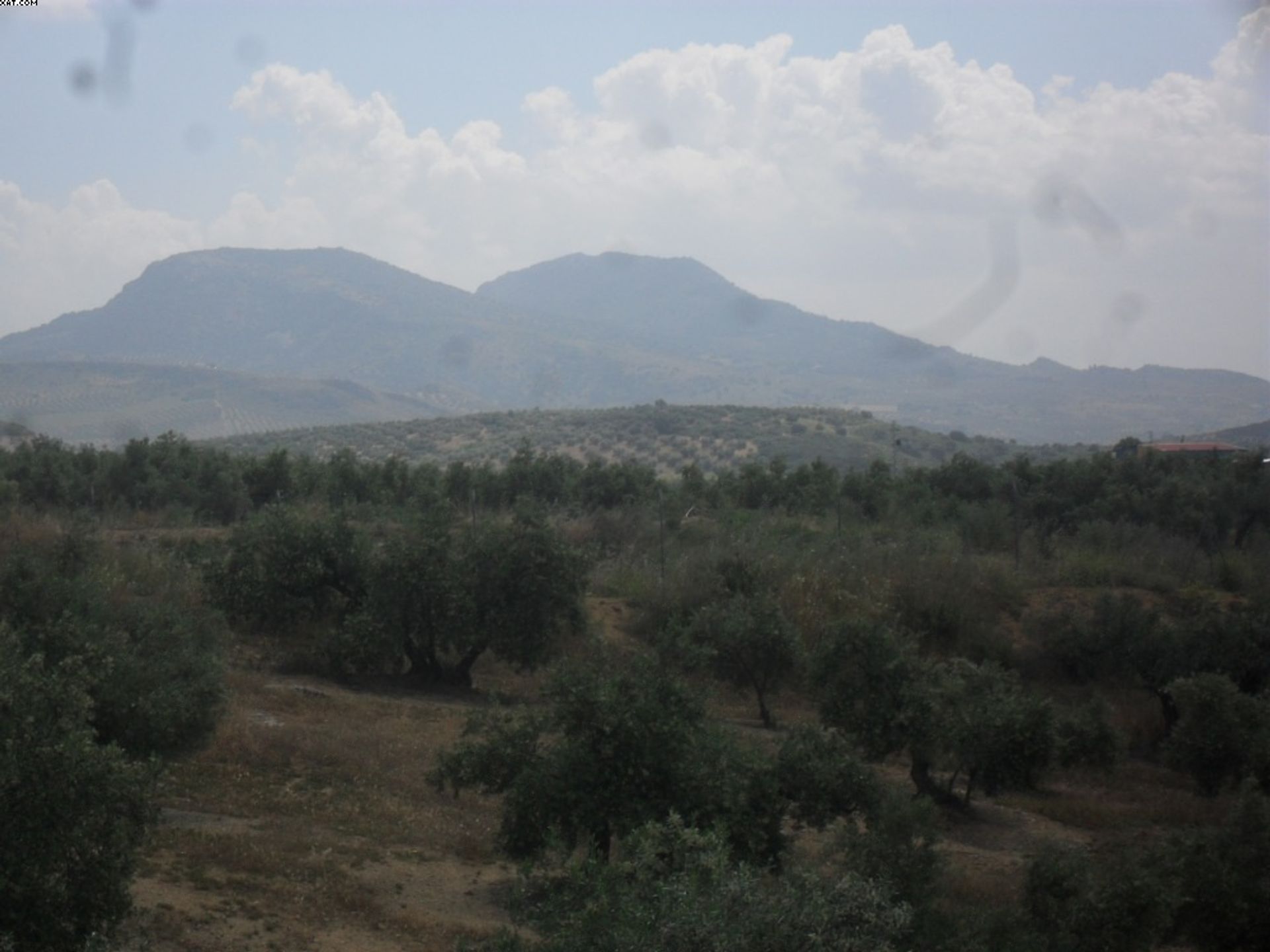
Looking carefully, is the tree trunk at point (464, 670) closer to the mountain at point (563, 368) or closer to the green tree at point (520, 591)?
the green tree at point (520, 591)

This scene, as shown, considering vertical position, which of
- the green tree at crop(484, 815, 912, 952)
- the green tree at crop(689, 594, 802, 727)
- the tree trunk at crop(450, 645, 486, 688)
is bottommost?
the tree trunk at crop(450, 645, 486, 688)

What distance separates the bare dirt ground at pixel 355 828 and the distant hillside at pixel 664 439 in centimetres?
4812

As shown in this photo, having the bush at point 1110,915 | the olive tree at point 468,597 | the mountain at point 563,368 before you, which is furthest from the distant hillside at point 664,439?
the mountain at point 563,368

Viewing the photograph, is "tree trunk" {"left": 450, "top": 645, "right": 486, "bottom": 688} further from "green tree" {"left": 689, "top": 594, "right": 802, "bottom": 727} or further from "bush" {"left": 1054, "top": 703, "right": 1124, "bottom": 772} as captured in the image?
"bush" {"left": 1054, "top": 703, "right": 1124, "bottom": 772}

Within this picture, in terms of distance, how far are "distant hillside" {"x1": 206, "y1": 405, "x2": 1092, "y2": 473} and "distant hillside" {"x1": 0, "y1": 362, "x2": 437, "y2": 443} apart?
1800 cm

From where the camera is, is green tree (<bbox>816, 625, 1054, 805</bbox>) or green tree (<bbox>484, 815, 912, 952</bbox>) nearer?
green tree (<bbox>484, 815, 912, 952</bbox>)

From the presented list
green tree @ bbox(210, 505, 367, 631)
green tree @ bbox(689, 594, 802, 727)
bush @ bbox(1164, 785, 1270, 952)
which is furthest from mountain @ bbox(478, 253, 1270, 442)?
bush @ bbox(1164, 785, 1270, 952)

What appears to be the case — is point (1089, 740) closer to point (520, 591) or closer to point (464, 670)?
point (520, 591)

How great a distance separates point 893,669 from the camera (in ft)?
54.2

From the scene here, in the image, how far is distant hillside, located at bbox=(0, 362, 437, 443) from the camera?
320 ft

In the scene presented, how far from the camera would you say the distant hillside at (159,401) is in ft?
320

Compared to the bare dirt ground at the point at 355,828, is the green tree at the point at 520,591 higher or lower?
higher

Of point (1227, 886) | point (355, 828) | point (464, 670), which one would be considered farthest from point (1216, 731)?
point (464, 670)

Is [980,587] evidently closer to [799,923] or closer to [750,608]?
[750,608]
